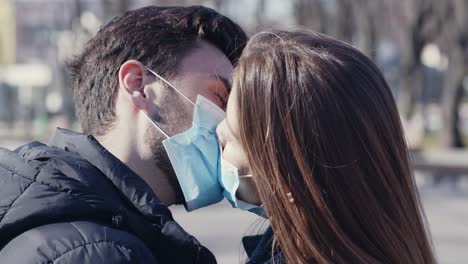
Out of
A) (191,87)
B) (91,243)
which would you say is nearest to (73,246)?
(91,243)

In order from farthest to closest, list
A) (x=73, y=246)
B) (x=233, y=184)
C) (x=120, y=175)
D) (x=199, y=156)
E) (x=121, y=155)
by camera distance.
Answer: (x=199, y=156) < (x=121, y=155) < (x=233, y=184) < (x=120, y=175) < (x=73, y=246)

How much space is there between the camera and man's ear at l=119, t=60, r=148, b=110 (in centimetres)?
284

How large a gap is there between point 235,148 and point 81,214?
1.54ft

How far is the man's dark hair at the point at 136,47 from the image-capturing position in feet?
A: 9.49

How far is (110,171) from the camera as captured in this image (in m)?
2.53

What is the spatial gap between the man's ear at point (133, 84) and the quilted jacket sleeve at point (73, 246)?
2.24 ft

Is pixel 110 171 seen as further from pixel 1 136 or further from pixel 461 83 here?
pixel 1 136

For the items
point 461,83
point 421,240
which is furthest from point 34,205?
point 461,83

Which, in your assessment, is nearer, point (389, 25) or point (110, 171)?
point (110, 171)

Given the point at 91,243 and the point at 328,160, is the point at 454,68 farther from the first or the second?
the point at 91,243

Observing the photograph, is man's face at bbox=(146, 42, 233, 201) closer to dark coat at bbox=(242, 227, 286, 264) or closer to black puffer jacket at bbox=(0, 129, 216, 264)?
dark coat at bbox=(242, 227, 286, 264)

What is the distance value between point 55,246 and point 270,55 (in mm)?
661

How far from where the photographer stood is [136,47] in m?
2.92

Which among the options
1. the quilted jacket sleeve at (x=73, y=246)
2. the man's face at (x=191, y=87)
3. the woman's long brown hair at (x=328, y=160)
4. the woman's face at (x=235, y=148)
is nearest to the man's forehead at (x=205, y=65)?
the man's face at (x=191, y=87)
